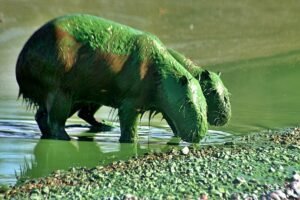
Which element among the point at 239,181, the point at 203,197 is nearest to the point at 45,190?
the point at 203,197

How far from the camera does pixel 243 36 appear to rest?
17.3m

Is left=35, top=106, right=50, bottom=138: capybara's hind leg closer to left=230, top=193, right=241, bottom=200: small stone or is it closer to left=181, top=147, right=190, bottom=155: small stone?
left=181, top=147, right=190, bottom=155: small stone

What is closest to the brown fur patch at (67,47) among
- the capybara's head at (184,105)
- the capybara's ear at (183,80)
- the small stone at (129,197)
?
the capybara's head at (184,105)

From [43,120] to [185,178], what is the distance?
2586 mm

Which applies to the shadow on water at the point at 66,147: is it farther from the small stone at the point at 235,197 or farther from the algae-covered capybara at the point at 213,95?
the small stone at the point at 235,197

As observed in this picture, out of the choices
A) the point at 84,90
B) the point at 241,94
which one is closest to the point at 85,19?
the point at 84,90

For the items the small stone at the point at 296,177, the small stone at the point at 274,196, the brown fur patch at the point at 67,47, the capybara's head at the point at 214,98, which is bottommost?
the small stone at the point at 274,196

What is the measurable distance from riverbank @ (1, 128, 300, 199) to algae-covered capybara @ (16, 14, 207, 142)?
566 mm

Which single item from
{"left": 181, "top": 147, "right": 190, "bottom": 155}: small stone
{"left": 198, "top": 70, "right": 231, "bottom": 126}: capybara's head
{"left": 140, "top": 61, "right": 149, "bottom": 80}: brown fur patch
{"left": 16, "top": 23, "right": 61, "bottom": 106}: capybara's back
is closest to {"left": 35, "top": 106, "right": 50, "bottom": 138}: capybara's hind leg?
{"left": 16, "top": 23, "right": 61, "bottom": 106}: capybara's back

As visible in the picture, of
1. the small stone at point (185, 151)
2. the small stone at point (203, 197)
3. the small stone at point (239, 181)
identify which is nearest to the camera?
the small stone at point (203, 197)

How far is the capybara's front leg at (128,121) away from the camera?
9516 mm

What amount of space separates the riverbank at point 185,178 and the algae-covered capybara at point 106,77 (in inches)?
22.3

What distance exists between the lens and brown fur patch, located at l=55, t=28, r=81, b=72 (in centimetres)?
931

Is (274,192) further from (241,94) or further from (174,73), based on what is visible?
(241,94)
